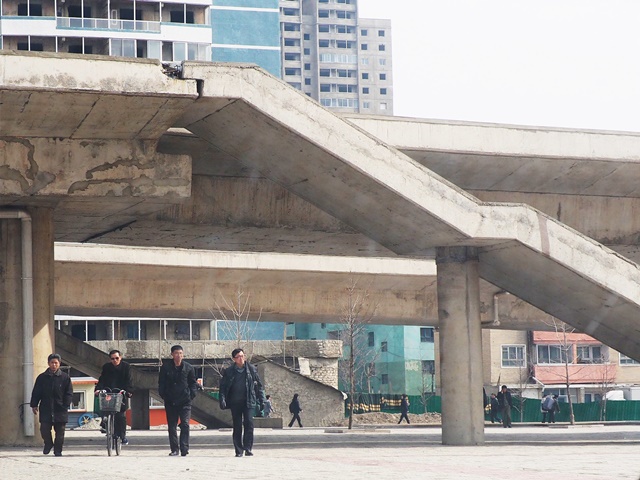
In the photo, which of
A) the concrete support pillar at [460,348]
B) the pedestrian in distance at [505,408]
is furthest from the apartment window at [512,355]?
the concrete support pillar at [460,348]

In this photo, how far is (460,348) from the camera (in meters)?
22.2

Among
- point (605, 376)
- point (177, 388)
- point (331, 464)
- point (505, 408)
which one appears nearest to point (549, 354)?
point (605, 376)

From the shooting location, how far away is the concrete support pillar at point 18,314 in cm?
1998

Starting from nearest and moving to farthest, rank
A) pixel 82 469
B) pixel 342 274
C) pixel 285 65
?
pixel 82 469 → pixel 342 274 → pixel 285 65

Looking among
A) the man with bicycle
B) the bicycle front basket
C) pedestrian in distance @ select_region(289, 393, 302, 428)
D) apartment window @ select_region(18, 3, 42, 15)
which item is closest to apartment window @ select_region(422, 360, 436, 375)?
apartment window @ select_region(18, 3, 42, 15)

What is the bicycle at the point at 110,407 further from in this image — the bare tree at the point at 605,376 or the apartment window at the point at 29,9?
the bare tree at the point at 605,376

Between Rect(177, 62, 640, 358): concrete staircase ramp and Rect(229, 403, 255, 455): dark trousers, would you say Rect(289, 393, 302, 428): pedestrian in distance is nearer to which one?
Rect(177, 62, 640, 358): concrete staircase ramp

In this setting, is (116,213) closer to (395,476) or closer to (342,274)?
(395,476)

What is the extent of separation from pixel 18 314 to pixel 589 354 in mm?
65003

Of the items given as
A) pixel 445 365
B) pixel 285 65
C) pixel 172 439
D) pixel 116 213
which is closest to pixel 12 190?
pixel 116 213

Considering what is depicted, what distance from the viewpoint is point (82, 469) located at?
518 inches

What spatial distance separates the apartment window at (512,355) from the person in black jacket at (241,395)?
6359 cm

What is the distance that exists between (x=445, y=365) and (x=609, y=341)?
15.3 ft

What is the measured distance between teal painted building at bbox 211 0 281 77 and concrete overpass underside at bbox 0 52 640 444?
57597mm
